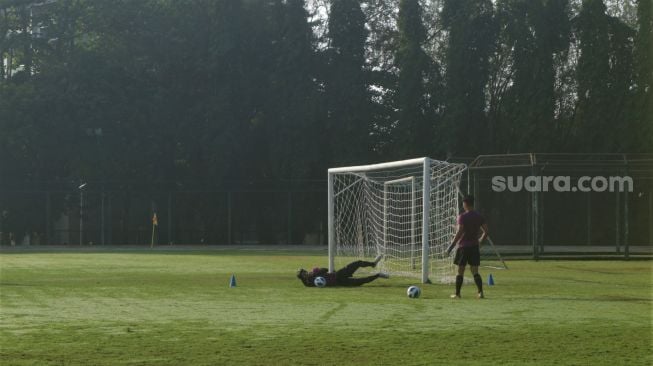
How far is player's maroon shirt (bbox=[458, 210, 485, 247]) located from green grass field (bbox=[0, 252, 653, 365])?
101cm

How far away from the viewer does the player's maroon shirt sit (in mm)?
19062

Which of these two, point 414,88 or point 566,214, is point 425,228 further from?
point 414,88

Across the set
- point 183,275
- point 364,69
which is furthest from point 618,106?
point 183,275

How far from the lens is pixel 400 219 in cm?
3803

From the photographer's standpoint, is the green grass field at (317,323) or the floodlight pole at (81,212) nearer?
the green grass field at (317,323)

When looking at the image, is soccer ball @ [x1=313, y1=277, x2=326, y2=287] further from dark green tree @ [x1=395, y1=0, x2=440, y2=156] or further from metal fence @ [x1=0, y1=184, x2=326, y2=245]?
dark green tree @ [x1=395, y1=0, x2=440, y2=156]

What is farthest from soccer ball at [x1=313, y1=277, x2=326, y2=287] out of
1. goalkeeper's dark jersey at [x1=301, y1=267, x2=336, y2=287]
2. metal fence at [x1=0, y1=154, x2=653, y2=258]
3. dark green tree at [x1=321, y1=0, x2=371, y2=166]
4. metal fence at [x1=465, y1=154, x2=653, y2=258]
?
dark green tree at [x1=321, y1=0, x2=371, y2=166]

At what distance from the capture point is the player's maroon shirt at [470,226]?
62.5ft

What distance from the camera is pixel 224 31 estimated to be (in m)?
61.9

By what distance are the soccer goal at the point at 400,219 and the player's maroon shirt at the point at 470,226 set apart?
12.5 ft

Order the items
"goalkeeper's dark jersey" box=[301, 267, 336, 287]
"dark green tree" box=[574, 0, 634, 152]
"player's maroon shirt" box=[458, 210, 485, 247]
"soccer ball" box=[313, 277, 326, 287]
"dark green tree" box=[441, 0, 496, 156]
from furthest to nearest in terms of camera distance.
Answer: "dark green tree" box=[441, 0, 496, 156], "dark green tree" box=[574, 0, 634, 152], "goalkeeper's dark jersey" box=[301, 267, 336, 287], "soccer ball" box=[313, 277, 326, 287], "player's maroon shirt" box=[458, 210, 485, 247]

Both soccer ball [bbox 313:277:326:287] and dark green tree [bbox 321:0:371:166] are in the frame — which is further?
dark green tree [bbox 321:0:371:166]

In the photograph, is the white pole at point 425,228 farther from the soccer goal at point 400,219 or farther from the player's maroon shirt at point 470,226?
the player's maroon shirt at point 470,226

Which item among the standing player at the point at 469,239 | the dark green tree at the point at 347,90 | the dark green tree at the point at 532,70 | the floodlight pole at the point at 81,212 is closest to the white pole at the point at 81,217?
the floodlight pole at the point at 81,212
